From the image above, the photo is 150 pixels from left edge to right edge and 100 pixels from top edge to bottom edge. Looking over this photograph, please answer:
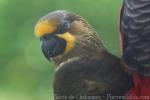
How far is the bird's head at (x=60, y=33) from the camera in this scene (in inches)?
32.0

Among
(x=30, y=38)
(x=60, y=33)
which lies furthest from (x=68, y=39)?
(x=30, y=38)

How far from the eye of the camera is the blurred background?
3.00 ft

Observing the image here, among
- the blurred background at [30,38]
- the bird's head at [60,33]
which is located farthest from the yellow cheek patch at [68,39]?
the blurred background at [30,38]

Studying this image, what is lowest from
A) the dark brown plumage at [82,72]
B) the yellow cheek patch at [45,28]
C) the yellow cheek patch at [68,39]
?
the dark brown plumage at [82,72]

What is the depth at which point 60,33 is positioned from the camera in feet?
2.67

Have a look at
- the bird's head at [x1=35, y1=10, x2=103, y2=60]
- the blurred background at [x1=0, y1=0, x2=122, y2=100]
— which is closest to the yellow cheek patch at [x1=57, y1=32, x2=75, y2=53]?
the bird's head at [x1=35, y1=10, x2=103, y2=60]

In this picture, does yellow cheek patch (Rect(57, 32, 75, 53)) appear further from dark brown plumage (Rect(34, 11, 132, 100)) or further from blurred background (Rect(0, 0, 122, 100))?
blurred background (Rect(0, 0, 122, 100))

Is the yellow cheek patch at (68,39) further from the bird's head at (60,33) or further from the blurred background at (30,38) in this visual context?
the blurred background at (30,38)

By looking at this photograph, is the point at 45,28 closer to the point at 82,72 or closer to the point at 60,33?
the point at 60,33

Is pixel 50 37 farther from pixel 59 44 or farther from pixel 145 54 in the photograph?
pixel 145 54

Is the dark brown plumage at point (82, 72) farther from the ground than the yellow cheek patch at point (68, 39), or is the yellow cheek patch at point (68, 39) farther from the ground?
the yellow cheek patch at point (68, 39)

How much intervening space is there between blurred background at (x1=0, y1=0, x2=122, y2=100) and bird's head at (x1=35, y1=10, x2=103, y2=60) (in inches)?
2.9

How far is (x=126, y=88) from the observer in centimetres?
81

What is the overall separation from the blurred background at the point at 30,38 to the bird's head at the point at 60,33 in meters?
0.07
